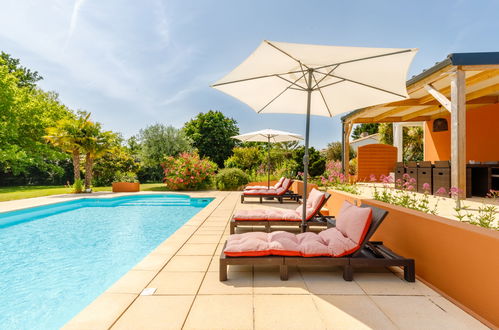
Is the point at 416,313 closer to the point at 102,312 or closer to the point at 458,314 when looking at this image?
the point at 458,314

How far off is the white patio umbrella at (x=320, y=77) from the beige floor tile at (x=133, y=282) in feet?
7.39

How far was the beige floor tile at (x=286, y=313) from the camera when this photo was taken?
1.90 metres

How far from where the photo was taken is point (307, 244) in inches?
111

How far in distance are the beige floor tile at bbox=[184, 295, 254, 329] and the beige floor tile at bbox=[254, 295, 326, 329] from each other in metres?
0.08

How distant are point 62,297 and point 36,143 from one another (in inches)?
841

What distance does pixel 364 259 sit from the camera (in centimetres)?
268

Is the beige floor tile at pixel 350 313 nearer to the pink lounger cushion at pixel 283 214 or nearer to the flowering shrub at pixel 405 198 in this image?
the flowering shrub at pixel 405 198

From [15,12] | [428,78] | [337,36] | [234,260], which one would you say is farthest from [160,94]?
[234,260]

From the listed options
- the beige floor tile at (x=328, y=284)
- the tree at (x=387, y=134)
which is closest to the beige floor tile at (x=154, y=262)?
the beige floor tile at (x=328, y=284)

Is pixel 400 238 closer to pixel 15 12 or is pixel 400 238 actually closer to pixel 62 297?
pixel 62 297

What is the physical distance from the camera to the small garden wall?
6.31 ft

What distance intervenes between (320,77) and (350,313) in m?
3.10

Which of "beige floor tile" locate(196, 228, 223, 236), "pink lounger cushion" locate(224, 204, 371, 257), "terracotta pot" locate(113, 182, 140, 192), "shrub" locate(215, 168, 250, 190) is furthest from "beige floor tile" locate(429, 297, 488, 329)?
"terracotta pot" locate(113, 182, 140, 192)

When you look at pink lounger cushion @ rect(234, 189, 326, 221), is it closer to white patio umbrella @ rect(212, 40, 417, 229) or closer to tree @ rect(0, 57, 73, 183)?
white patio umbrella @ rect(212, 40, 417, 229)
